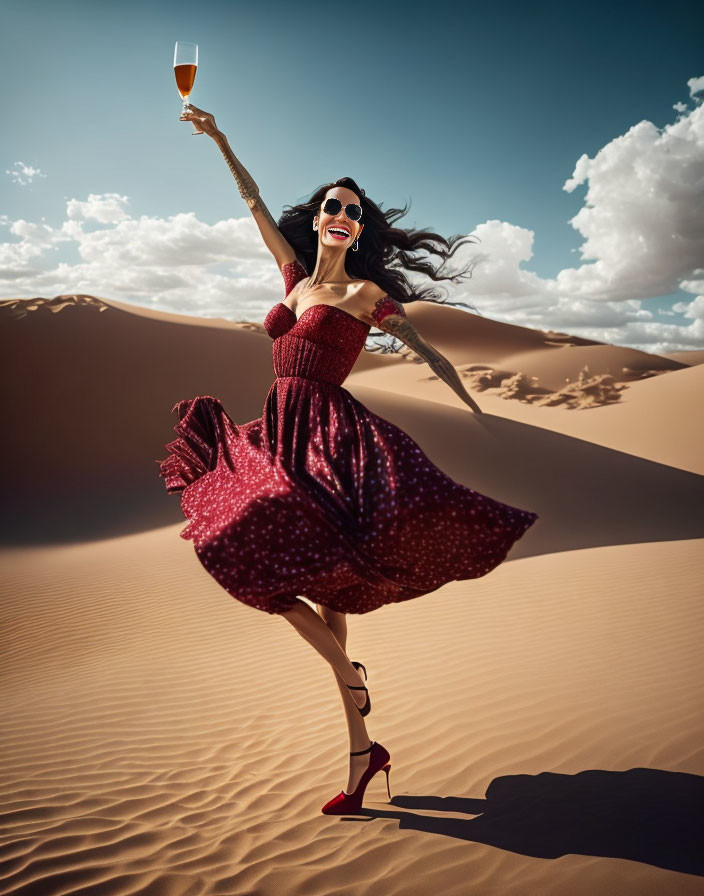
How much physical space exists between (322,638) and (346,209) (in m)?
2.37

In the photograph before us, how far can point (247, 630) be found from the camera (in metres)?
7.82

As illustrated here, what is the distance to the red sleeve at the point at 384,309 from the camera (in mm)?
3365

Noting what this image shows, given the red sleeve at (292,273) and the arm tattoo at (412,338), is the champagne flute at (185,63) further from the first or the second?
the arm tattoo at (412,338)

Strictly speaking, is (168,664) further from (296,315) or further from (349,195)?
(349,195)

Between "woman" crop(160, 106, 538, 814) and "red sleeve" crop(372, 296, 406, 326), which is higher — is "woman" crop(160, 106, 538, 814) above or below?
below

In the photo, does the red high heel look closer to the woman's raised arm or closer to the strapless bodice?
the strapless bodice

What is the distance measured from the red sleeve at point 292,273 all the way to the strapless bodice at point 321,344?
1.59 ft

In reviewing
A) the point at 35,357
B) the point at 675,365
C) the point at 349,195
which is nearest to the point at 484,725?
the point at 349,195

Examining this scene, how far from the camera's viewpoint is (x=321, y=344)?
3.33 metres

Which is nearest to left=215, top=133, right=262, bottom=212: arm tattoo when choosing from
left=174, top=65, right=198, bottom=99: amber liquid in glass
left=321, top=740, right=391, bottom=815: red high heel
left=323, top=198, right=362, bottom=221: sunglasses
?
left=174, top=65, right=198, bottom=99: amber liquid in glass

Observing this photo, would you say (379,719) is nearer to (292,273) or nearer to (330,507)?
(330,507)

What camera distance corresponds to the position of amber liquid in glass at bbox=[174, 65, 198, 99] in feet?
11.5

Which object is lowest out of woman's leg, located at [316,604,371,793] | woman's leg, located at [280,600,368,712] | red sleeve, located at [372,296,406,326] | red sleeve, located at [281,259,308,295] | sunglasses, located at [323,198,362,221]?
woman's leg, located at [316,604,371,793]

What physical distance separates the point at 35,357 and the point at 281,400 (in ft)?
62.7
